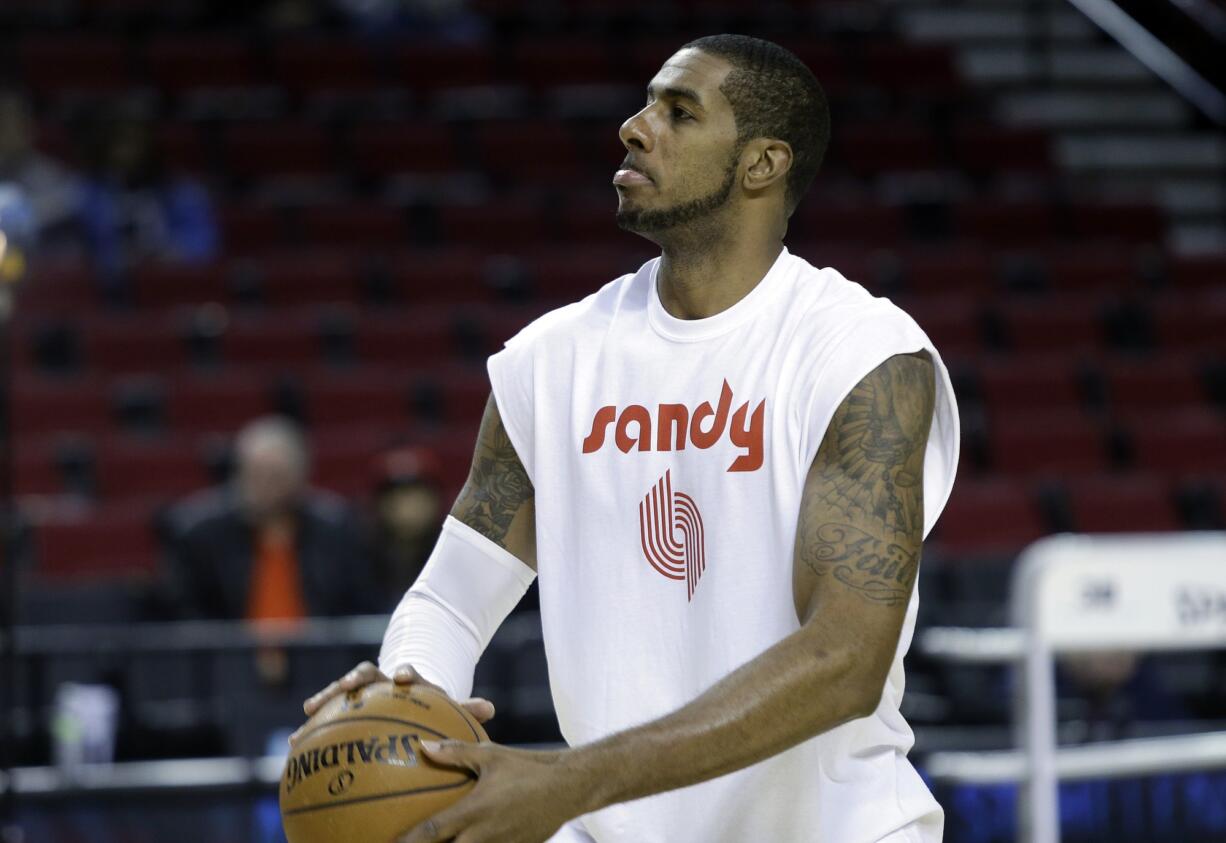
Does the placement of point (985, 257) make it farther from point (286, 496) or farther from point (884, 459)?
point (884, 459)

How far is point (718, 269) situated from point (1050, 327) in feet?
24.1

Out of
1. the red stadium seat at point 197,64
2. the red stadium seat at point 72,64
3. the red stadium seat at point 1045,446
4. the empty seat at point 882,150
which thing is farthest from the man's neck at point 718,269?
the red stadium seat at point 197,64

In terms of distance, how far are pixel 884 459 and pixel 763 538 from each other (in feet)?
0.62

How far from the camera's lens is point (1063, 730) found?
5.55m

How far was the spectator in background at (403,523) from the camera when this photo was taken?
6.05 metres

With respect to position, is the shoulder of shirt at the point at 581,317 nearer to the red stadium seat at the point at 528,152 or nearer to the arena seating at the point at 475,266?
the arena seating at the point at 475,266

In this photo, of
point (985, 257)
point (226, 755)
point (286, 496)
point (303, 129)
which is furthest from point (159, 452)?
point (985, 257)

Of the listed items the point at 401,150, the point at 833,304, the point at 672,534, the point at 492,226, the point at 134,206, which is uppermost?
the point at 401,150

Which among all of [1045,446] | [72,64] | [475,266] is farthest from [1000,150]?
[72,64]

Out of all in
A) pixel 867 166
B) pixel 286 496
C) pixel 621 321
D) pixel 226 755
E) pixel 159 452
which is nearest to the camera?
pixel 621 321

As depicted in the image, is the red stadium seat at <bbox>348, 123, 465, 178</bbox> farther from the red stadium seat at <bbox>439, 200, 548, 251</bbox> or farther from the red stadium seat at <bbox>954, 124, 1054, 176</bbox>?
the red stadium seat at <bbox>954, 124, 1054, 176</bbox>

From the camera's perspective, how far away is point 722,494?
2.23 m

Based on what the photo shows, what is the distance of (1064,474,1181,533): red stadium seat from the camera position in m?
7.90

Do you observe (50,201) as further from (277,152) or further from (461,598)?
(461,598)
